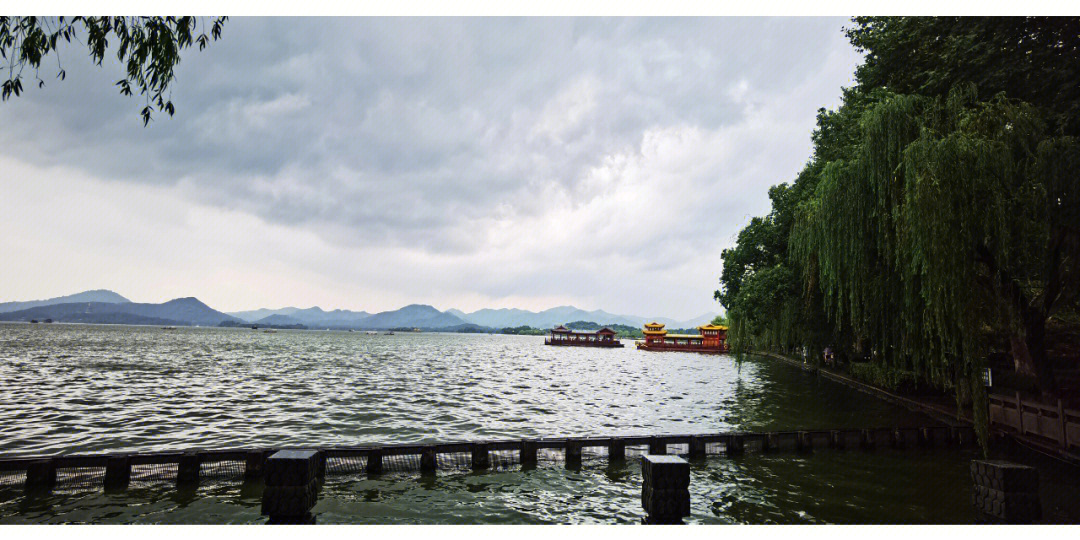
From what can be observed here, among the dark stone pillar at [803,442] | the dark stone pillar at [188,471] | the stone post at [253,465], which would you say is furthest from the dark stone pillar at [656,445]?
the dark stone pillar at [188,471]

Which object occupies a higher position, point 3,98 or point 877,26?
point 877,26

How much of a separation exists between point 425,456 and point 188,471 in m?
4.88

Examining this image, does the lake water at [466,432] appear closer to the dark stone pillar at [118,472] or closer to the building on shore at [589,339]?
the dark stone pillar at [118,472]

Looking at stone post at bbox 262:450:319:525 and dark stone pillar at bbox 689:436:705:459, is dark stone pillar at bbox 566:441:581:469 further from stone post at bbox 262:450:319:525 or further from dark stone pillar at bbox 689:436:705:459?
stone post at bbox 262:450:319:525

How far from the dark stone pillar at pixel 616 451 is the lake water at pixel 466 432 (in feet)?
1.06

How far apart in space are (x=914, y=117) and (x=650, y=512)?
40.9ft

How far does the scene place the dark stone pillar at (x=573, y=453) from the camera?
41.5 feet

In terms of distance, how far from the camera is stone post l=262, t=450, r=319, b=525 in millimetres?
5855

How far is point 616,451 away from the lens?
43.2 feet

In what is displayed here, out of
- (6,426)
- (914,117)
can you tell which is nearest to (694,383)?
(914,117)

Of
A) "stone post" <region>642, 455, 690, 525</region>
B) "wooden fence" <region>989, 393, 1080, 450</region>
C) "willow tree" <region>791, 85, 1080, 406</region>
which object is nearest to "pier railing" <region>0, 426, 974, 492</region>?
"wooden fence" <region>989, 393, 1080, 450</region>

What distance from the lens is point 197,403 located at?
76.1 feet

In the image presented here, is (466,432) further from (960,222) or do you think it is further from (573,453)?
(960,222)

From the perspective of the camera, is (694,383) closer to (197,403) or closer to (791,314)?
(791,314)
